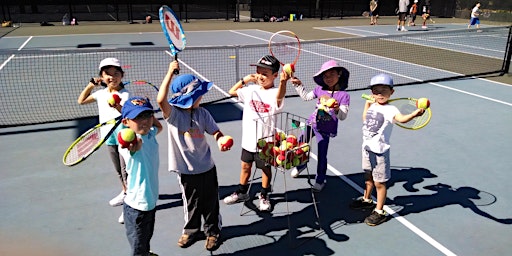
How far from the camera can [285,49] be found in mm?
8867

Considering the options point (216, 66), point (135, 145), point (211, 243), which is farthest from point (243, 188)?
point (216, 66)

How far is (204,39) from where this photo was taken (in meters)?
22.2

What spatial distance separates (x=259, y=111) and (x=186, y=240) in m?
1.78

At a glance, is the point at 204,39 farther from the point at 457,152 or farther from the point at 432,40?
the point at 457,152

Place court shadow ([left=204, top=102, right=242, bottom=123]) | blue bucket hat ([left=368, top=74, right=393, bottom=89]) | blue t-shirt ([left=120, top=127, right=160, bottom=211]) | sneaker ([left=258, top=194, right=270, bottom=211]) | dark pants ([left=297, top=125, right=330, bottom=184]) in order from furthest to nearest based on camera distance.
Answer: court shadow ([left=204, top=102, right=242, bottom=123])
dark pants ([left=297, top=125, right=330, bottom=184])
sneaker ([left=258, top=194, right=270, bottom=211])
blue bucket hat ([left=368, top=74, right=393, bottom=89])
blue t-shirt ([left=120, top=127, right=160, bottom=211])

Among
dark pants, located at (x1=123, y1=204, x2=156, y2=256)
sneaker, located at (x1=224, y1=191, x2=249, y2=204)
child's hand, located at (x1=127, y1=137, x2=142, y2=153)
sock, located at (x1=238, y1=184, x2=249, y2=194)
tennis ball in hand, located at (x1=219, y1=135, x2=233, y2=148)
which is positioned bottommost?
sneaker, located at (x1=224, y1=191, x2=249, y2=204)

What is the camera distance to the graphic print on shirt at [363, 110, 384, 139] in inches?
197

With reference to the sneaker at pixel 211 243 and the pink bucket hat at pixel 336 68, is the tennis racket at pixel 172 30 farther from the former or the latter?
the sneaker at pixel 211 243

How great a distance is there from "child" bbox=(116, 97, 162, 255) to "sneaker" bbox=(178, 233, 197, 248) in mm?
745

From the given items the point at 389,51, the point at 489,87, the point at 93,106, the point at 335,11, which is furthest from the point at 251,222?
the point at 335,11

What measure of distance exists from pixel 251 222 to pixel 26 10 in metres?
40.1

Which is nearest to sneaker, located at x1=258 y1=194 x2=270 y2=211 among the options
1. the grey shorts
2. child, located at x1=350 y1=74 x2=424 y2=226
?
child, located at x1=350 y1=74 x2=424 y2=226

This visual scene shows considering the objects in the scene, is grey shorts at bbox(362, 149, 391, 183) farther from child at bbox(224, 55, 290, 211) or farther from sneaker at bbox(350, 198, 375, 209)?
child at bbox(224, 55, 290, 211)

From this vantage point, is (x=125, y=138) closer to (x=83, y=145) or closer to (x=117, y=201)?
(x=83, y=145)
